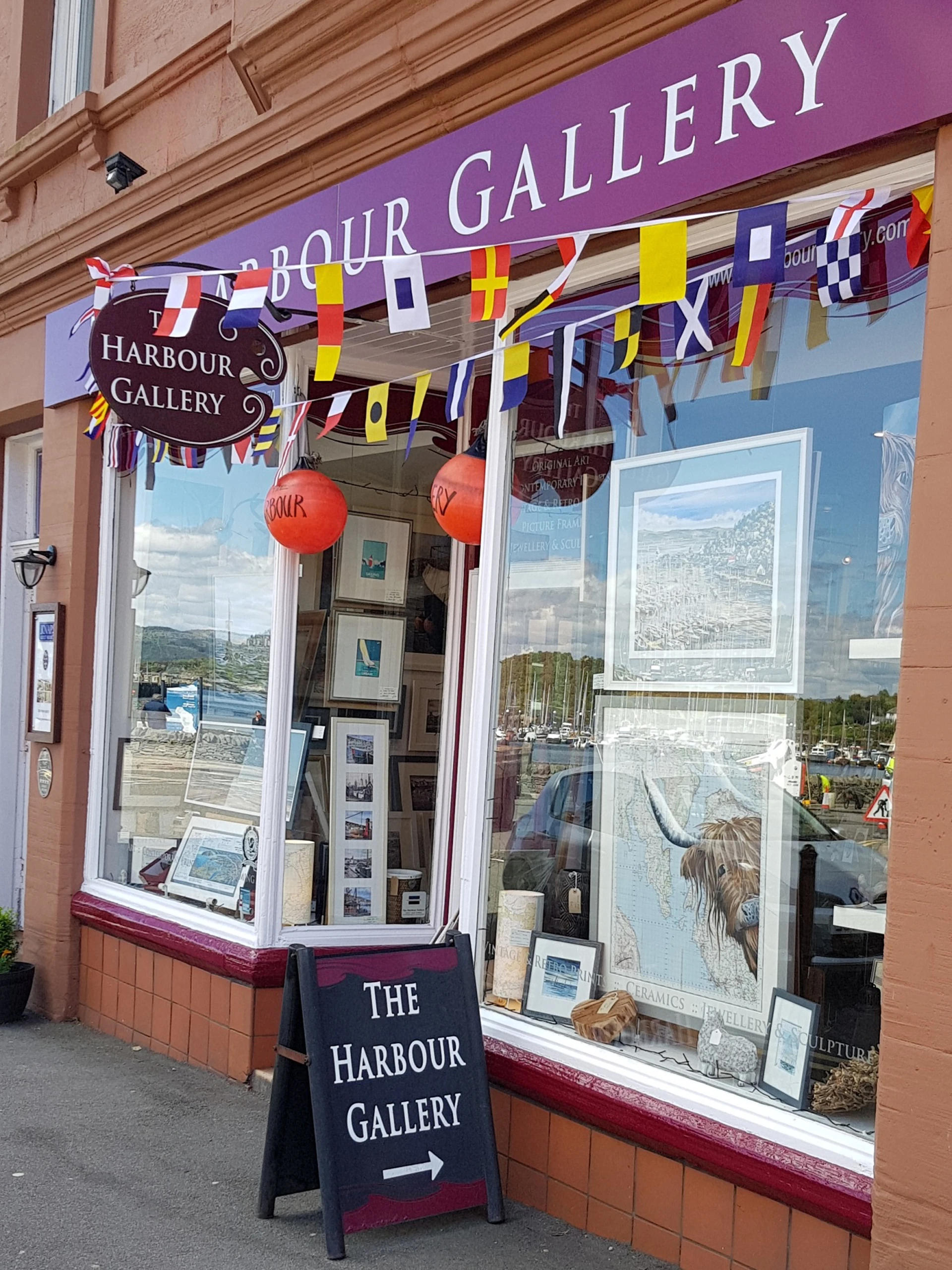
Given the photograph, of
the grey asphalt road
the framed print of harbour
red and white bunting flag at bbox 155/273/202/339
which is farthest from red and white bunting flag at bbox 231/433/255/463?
the grey asphalt road

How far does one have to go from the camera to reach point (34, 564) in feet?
22.9

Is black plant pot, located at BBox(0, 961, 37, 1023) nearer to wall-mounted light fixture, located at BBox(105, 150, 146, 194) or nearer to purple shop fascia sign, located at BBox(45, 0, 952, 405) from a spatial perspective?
purple shop fascia sign, located at BBox(45, 0, 952, 405)

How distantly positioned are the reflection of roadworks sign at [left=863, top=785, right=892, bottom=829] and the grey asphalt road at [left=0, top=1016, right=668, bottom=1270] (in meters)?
1.48

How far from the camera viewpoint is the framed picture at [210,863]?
5.98 m

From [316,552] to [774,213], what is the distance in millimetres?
2998

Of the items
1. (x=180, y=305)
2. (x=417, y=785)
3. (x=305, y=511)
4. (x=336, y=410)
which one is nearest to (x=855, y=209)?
(x=180, y=305)

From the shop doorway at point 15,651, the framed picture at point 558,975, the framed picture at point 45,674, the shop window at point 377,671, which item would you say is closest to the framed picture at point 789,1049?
the framed picture at point 558,975

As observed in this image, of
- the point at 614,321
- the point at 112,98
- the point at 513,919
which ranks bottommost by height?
the point at 513,919

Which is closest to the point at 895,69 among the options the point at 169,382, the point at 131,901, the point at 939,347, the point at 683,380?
the point at 939,347

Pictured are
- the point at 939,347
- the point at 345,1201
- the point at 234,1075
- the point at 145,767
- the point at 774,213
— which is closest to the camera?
the point at 939,347

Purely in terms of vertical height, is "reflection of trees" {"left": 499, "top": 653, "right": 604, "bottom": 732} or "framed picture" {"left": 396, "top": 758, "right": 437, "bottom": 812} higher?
"reflection of trees" {"left": 499, "top": 653, "right": 604, "bottom": 732}

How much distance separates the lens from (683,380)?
4.29 meters

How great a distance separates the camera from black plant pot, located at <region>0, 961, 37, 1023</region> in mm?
6543

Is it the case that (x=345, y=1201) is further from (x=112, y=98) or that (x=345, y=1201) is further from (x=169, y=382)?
(x=112, y=98)
